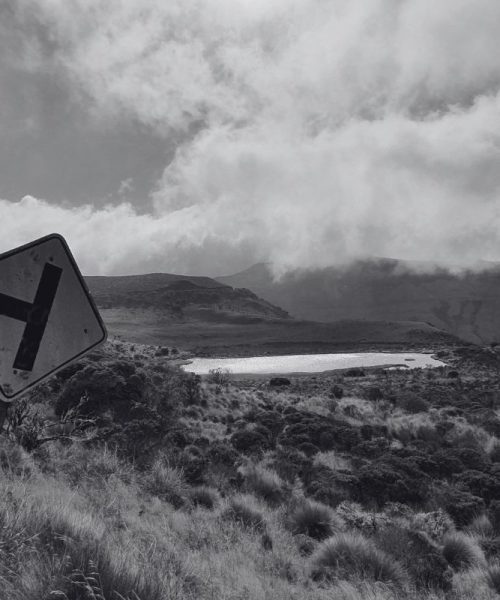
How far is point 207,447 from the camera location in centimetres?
1237

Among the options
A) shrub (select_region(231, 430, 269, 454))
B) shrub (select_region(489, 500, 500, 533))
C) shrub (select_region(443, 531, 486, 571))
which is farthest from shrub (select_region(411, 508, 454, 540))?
shrub (select_region(231, 430, 269, 454))

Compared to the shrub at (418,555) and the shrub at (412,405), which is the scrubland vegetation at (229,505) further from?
the shrub at (412,405)

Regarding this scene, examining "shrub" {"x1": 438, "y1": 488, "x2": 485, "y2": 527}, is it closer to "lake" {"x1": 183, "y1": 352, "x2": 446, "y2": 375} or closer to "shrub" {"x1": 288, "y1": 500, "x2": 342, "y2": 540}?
"shrub" {"x1": 288, "y1": 500, "x2": 342, "y2": 540}

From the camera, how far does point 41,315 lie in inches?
105

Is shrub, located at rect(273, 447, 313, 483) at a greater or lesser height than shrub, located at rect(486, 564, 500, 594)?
lesser

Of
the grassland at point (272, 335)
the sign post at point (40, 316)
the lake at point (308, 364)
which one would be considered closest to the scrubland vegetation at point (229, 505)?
the sign post at point (40, 316)

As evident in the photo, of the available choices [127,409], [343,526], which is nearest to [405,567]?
[343,526]

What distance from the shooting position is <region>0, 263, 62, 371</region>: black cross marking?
2531mm

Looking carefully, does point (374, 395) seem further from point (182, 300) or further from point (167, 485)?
point (182, 300)

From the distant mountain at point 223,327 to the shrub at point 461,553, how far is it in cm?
7332

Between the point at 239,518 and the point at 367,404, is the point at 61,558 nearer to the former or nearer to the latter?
the point at 239,518

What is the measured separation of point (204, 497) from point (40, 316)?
6373 mm

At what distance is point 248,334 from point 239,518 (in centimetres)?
10535

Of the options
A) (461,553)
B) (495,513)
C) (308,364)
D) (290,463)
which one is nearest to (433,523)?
(461,553)
